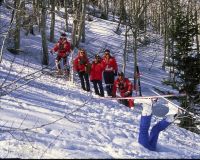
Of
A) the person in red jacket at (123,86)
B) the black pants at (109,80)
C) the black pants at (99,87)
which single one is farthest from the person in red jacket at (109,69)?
the person in red jacket at (123,86)

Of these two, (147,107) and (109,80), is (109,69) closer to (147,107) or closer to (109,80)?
(109,80)

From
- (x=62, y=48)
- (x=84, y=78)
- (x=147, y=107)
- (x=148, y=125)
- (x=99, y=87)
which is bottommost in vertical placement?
(x=99, y=87)

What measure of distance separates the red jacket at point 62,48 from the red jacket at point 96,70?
6.75 ft

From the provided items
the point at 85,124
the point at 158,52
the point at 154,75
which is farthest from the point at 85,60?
the point at 158,52

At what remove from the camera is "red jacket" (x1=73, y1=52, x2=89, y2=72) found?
1725cm

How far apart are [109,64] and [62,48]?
2.64 m

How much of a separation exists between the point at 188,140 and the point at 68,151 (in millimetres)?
4935

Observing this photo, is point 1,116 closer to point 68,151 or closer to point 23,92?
Answer: point 68,151

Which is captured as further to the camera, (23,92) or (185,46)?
(185,46)

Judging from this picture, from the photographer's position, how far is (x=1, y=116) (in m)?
11.8

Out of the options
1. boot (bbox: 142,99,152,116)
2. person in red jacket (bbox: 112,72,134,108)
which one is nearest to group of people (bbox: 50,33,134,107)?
person in red jacket (bbox: 112,72,134,108)

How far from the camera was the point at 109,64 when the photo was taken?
17.3m

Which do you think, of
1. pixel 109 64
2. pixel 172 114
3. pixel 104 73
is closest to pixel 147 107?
pixel 172 114

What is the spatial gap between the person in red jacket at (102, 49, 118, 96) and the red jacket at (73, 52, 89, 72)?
70cm
